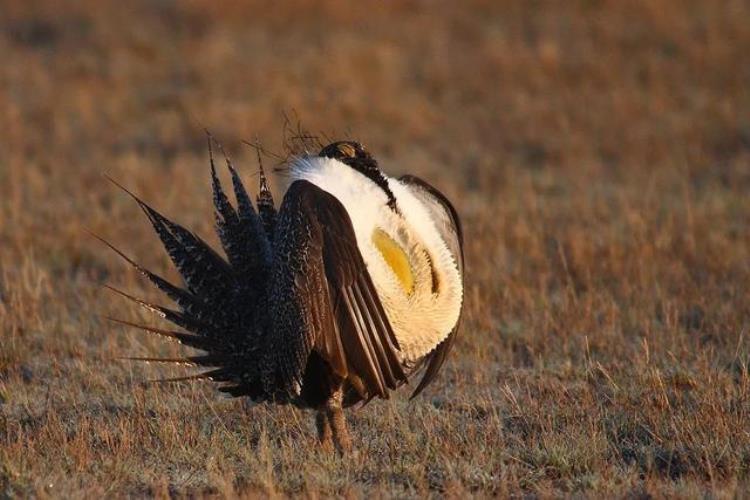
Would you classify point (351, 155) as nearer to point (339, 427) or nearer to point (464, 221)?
point (339, 427)

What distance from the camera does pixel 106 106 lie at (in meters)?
10.6

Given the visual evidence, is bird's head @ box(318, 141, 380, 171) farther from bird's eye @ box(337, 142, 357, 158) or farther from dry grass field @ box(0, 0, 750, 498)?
dry grass field @ box(0, 0, 750, 498)

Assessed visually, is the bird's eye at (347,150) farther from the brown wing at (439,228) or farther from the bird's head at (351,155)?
the brown wing at (439,228)

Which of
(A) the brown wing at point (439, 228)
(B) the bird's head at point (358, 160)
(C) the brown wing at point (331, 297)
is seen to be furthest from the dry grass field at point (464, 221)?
(B) the bird's head at point (358, 160)

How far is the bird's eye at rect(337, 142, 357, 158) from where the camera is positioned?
3.64 m

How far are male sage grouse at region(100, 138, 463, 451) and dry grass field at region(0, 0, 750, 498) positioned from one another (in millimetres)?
242

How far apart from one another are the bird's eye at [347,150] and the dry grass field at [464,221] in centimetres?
83

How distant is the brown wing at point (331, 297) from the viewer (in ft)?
11.0

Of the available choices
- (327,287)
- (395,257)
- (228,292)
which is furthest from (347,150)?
(228,292)

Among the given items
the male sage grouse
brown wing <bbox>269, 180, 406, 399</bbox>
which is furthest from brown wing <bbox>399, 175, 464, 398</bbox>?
brown wing <bbox>269, 180, 406, 399</bbox>

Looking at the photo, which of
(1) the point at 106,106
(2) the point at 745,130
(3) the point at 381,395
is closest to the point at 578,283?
(3) the point at 381,395

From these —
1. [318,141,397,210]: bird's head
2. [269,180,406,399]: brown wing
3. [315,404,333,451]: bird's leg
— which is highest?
[318,141,397,210]: bird's head

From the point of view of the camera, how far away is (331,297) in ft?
11.0

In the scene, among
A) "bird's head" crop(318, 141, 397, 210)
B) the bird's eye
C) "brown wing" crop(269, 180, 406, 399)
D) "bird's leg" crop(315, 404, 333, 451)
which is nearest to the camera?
"brown wing" crop(269, 180, 406, 399)
